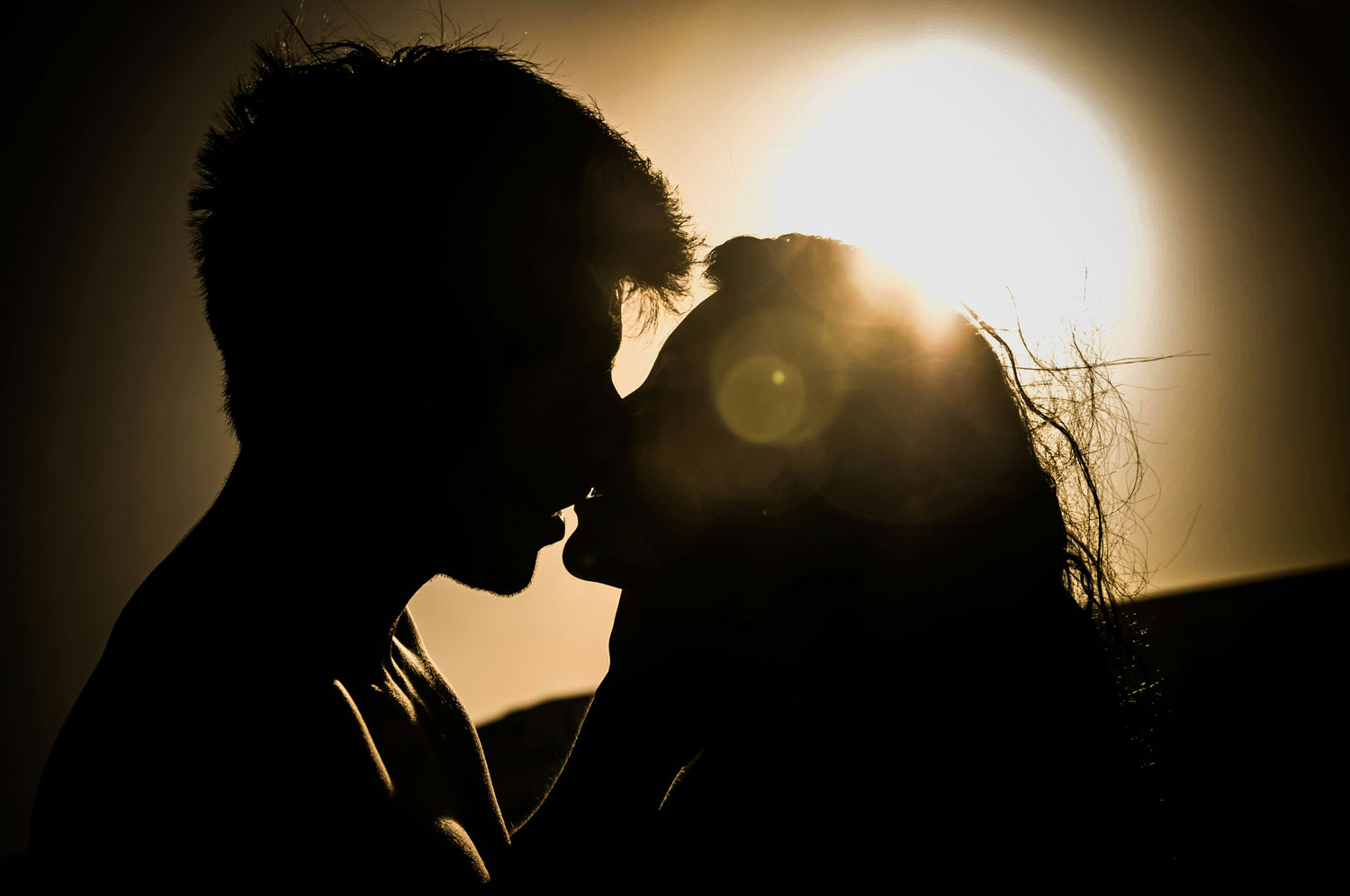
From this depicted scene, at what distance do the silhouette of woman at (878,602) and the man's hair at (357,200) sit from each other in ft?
2.73

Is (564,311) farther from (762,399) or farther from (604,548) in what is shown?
(604,548)

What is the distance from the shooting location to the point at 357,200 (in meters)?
1.86

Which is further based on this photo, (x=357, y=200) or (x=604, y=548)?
(x=604, y=548)

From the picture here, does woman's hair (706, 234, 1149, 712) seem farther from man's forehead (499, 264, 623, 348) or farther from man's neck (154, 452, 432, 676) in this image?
man's neck (154, 452, 432, 676)

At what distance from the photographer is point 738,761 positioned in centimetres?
228

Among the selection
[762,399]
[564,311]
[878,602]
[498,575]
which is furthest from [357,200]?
[878,602]

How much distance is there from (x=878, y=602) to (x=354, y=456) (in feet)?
5.41

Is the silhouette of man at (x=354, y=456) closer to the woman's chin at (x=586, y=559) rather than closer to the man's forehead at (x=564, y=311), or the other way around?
the man's forehead at (x=564, y=311)

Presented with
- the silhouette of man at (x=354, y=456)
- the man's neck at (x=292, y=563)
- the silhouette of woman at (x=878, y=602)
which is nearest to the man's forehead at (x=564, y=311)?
the silhouette of man at (x=354, y=456)

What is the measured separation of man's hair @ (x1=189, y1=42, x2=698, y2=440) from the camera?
5.98 ft

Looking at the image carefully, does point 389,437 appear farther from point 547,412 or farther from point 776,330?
point 776,330

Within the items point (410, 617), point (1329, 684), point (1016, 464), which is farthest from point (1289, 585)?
Result: point (410, 617)

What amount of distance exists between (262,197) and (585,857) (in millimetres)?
2518

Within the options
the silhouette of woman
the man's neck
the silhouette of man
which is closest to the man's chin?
the silhouette of man
